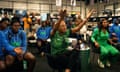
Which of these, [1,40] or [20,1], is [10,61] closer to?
[1,40]

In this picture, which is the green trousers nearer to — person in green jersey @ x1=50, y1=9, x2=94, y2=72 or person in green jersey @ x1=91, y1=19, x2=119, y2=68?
person in green jersey @ x1=91, y1=19, x2=119, y2=68

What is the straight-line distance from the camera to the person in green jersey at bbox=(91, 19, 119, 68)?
13.2ft

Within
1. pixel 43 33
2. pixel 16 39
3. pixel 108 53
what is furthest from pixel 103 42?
pixel 43 33

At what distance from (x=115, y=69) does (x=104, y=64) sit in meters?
0.20

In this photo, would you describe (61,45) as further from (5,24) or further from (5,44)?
(5,24)

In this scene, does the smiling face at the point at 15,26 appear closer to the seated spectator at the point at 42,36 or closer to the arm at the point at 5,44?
the arm at the point at 5,44

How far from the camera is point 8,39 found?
311 cm

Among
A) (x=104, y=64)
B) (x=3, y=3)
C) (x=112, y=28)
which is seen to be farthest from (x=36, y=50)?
(x=3, y=3)

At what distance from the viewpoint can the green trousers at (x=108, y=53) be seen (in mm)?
3992

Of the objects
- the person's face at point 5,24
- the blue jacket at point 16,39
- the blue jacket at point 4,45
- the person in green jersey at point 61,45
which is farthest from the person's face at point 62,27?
the person's face at point 5,24

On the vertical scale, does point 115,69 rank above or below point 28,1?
below

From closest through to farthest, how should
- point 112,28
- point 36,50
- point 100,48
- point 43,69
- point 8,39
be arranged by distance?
point 8,39, point 100,48, point 43,69, point 112,28, point 36,50

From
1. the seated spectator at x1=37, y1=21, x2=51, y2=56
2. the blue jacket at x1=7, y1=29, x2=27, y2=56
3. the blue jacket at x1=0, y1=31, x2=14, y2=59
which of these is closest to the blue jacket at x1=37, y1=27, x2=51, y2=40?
the seated spectator at x1=37, y1=21, x2=51, y2=56

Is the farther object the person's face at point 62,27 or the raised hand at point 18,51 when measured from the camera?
the person's face at point 62,27
